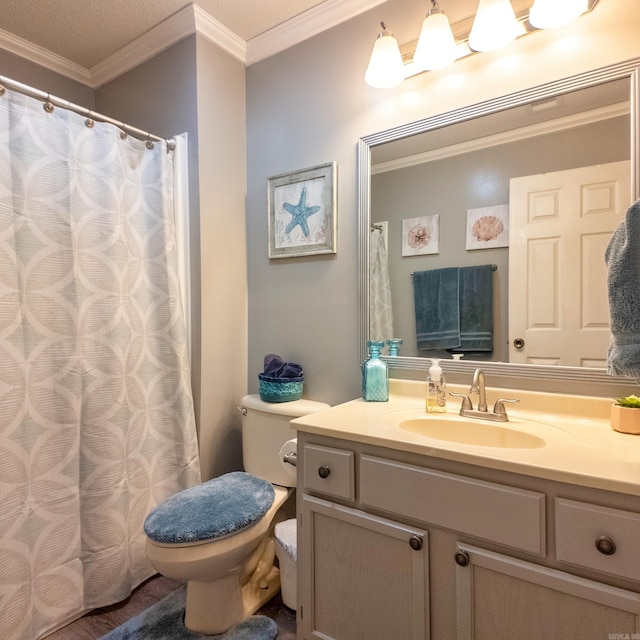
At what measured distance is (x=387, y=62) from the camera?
141 cm

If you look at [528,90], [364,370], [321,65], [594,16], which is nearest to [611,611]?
[364,370]

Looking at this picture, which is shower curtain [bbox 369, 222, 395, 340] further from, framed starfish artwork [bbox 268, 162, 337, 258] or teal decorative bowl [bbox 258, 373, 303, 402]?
teal decorative bowl [bbox 258, 373, 303, 402]

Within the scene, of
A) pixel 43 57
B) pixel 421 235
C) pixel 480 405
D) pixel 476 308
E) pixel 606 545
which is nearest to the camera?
pixel 606 545

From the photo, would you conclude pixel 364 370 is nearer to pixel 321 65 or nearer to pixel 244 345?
pixel 244 345

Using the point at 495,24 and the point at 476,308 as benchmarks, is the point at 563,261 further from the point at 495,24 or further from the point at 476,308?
the point at 495,24

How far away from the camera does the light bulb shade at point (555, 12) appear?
45.0 inches

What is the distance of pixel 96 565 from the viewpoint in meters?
1.48

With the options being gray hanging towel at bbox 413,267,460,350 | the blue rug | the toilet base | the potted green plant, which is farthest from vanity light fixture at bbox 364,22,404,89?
the blue rug

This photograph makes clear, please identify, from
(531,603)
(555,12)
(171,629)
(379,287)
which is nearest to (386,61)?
(555,12)

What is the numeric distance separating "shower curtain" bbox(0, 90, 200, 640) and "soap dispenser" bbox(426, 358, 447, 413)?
1.01 m

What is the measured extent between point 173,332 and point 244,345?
38 centimetres

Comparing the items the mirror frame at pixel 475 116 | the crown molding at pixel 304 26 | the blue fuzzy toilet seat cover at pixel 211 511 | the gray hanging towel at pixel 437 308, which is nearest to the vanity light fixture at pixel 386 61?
the mirror frame at pixel 475 116

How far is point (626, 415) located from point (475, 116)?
104 cm

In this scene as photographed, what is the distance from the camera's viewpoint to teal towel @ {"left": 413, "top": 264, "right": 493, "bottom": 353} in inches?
53.7
